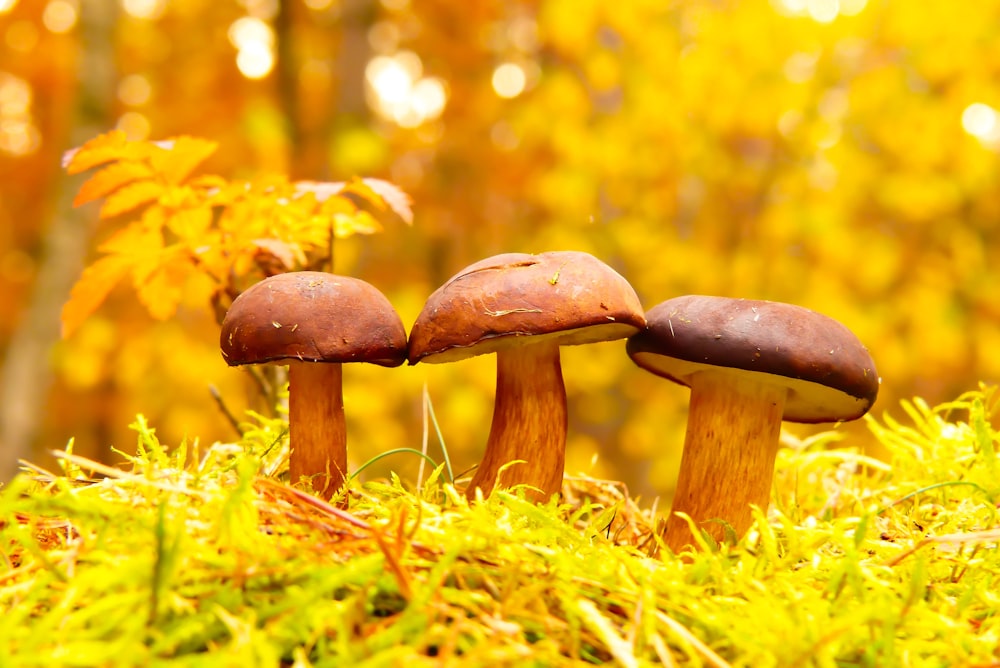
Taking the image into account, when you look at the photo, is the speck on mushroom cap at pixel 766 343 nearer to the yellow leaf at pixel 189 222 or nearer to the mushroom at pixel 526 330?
the mushroom at pixel 526 330

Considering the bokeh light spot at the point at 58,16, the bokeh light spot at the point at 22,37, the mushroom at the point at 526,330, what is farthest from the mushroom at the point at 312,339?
the bokeh light spot at the point at 22,37

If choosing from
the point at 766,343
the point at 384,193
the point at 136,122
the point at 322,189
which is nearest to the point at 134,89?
the point at 136,122

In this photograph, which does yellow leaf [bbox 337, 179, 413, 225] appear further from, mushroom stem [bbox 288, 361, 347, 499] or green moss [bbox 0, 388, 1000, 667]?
green moss [bbox 0, 388, 1000, 667]

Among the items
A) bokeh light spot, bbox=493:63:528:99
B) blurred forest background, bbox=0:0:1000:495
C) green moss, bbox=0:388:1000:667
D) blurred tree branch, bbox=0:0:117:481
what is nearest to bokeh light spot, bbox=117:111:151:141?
blurred forest background, bbox=0:0:1000:495

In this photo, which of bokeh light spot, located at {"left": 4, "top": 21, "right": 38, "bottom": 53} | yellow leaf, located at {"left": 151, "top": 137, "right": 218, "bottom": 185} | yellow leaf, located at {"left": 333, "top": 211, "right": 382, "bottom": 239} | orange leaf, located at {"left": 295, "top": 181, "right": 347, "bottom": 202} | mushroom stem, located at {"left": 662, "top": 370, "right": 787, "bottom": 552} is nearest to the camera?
mushroom stem, located at {"left": 662, "top": 370, "right": 787, "bottom": 552}

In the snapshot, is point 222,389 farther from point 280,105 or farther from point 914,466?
point 914,466

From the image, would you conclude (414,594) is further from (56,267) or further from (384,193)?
(56,267)
